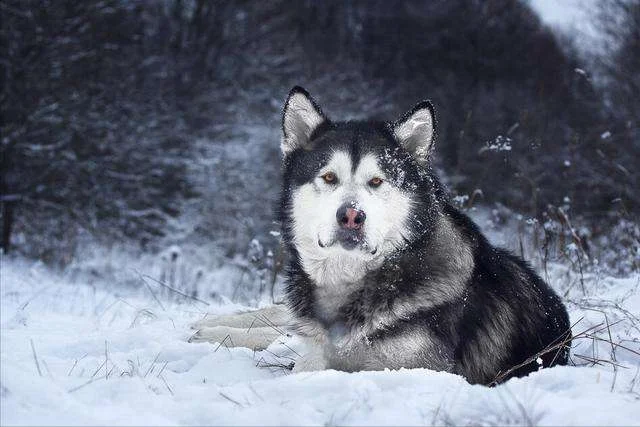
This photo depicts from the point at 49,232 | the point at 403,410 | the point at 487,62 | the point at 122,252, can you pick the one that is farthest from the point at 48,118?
the point at 487,62

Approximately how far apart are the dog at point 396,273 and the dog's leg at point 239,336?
0.75 metres

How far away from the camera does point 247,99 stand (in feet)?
63.9

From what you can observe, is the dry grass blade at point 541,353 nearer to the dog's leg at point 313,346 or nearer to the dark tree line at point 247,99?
the dog's leg at point 313,346

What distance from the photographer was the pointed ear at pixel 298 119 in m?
4.10

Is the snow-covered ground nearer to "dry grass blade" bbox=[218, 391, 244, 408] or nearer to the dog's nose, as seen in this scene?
"dry grass blade" bbox=[218, 391, 244, 408]

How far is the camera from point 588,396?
270 centimetres

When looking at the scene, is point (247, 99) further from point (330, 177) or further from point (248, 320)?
point (330, 177)

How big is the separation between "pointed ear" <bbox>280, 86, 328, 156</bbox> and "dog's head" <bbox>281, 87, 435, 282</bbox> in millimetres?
13

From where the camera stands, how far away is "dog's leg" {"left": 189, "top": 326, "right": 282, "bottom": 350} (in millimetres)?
4609

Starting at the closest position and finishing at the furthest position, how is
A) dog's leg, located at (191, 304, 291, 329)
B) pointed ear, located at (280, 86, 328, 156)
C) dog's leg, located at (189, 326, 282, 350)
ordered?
pointed ear, located at (280, 86, 328, 156)
dog's leg, located at (189, 326, 282, 350)
dog's leg, located at (191, 304, 291, 329)

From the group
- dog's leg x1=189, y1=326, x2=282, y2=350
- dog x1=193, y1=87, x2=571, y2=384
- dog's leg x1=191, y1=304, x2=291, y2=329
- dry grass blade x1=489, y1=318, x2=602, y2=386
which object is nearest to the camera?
dry grass blade x1=489, y1=318, x2=602, y2=386

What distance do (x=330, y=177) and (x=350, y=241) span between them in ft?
1.39

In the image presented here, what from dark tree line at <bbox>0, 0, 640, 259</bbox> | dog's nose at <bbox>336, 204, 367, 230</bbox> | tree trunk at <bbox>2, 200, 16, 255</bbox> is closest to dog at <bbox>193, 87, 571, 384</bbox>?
dog's nose at <bbox>336, 204, 367, 230</bbox>

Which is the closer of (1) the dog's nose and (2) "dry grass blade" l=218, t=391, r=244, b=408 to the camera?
(2) "dry grass blade" l=218, t=391, r=244, b=408
